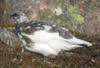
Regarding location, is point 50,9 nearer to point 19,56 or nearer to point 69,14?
point 69,14

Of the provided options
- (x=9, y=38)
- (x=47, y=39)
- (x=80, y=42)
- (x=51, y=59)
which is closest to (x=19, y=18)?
(x=9, y=38)

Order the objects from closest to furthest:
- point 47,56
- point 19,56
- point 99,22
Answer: point 19,56 < point 47,56 < point 99,22

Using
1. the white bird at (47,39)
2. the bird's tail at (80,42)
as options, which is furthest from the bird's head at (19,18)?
the bird's tail at (80,42)

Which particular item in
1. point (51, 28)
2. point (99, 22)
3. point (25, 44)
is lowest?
point (99, 22)

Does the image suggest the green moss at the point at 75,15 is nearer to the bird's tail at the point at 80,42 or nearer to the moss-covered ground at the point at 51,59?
the moss-covered ground at the point at 51,59

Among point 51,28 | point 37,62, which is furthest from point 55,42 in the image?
point 37,62

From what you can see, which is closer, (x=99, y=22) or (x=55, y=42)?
(x=55, y=42)

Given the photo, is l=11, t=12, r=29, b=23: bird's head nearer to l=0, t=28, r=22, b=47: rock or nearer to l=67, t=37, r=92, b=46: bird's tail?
l=0, t=28, r=22, b=47: rock
